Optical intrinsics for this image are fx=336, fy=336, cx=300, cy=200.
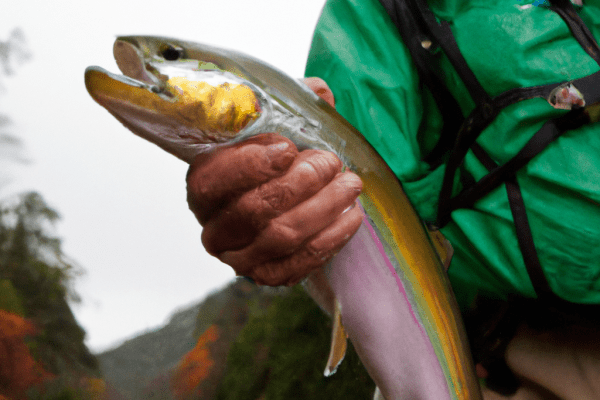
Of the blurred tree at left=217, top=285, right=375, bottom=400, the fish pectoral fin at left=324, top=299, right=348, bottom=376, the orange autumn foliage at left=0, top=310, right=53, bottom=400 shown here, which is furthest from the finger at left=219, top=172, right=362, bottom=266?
the blurred tree at left=217, top=285, right=375, bottom=400

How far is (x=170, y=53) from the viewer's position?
27cm

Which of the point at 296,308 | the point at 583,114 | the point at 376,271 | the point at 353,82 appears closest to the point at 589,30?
the point at 583,114

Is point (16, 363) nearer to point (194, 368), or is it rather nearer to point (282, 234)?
point (194, 368)

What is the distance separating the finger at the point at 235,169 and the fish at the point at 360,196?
0.04ft

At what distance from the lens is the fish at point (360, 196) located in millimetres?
252

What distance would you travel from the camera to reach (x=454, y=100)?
1.49 ft

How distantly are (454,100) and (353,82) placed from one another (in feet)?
0.45

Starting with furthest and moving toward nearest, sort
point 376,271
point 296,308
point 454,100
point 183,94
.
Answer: point 296,308 < point 454,100 < point 376,271 < point 183,94

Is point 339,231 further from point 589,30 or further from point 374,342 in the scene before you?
point 589,30

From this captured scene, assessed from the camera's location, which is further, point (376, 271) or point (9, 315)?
point (9, 315)

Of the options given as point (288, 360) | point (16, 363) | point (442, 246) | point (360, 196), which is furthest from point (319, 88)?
point (288, 360)

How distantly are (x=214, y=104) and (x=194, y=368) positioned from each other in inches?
25.4

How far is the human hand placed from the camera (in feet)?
0.85

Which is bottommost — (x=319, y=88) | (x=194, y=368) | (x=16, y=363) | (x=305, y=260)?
(x=194, y=368)
